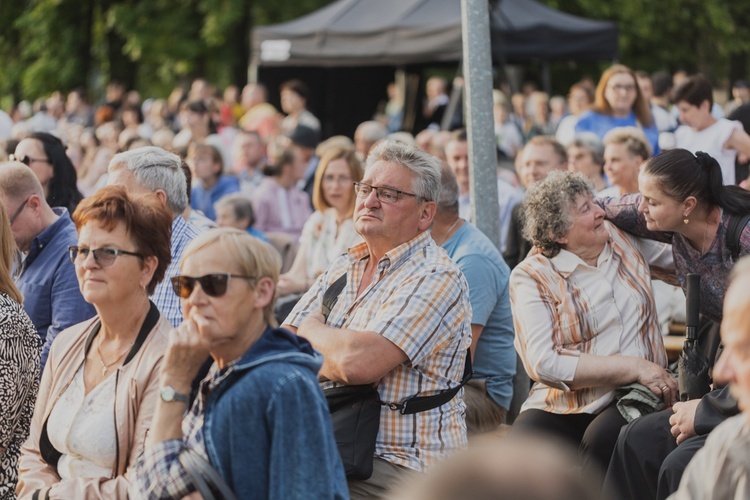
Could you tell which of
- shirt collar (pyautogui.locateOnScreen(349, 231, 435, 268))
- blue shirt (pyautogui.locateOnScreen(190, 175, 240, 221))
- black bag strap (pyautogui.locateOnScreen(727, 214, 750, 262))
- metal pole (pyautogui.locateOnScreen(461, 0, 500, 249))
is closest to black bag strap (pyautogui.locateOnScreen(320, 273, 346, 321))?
shirt collar (pyautogui.locateOnScreen(349, 231, 435, 268))

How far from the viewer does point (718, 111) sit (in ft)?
39.9

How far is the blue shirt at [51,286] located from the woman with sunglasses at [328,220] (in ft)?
8.88

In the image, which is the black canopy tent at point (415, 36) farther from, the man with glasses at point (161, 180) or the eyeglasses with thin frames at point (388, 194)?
the eyeglasses with thin frames at point (388, 194)

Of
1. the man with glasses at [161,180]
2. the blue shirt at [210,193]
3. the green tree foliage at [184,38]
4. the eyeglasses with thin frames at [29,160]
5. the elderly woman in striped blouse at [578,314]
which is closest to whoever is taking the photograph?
the elderly woman in striped blouse at [578,314]

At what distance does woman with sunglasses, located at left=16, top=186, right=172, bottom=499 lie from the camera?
3736 millimetres

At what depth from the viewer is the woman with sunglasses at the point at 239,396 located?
3.07 meters

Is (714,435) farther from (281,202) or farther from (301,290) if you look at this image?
(281,202)

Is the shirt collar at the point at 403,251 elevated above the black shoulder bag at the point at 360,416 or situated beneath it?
elevated above

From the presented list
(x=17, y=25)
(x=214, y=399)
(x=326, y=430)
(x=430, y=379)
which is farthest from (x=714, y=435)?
(x=17, y=25)

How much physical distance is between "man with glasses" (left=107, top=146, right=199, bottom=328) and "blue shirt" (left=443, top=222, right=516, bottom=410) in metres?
1.28

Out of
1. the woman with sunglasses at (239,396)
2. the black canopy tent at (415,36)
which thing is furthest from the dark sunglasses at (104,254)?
the black canopy tent at (415,36)

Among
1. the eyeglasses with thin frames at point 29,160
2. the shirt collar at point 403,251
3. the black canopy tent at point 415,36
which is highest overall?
the black canopy tent at point 415,36

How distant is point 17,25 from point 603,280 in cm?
2394

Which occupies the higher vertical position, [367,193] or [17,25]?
[17,25]
